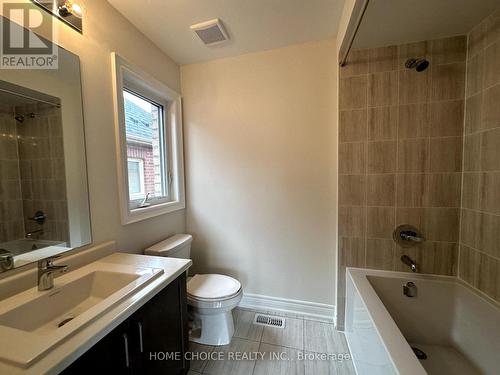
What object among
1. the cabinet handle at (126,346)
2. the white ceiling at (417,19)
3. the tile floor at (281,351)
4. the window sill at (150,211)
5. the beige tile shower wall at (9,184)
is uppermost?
the white ceiling at (417,19)

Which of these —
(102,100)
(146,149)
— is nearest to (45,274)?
(102,100)

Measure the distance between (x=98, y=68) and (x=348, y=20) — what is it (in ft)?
5.12

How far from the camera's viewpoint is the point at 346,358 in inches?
58.1

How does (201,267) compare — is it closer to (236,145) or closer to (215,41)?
(236,145)

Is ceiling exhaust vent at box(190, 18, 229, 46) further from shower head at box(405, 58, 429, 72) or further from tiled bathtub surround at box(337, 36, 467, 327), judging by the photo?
shower head at box(405, 58, 429, 72)

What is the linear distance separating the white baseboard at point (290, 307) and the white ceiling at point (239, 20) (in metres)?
Answer: 2.24

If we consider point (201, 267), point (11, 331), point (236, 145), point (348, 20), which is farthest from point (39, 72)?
point (201, 267)

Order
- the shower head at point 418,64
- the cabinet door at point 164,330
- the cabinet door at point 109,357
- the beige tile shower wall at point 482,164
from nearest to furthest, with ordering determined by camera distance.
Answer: the cabinet door at point 109,357
the cabinet door at point 164,330
the beige tile shower wall at point 482,164
the shower head at point 418,64

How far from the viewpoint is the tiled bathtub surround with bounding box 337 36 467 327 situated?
4.83ft

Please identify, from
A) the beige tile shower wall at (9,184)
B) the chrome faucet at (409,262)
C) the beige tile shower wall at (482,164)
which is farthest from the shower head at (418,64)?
the beige tile shower wall at (9,184)

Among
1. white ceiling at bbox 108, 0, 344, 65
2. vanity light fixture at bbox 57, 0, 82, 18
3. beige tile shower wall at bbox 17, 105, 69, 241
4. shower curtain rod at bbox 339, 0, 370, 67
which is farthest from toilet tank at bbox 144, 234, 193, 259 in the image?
shower curtain rod at bbox 339, 0, 370, 67

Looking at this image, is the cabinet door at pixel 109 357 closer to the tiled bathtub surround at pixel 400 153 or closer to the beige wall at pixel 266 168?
the beige wall at pixel 266 168

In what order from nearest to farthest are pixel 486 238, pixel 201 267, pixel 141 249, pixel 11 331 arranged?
1. pixel 11 331
2. pixel 486 238
3. pixel 141 249
4. pixel 201 267

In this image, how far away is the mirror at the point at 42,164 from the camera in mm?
944
